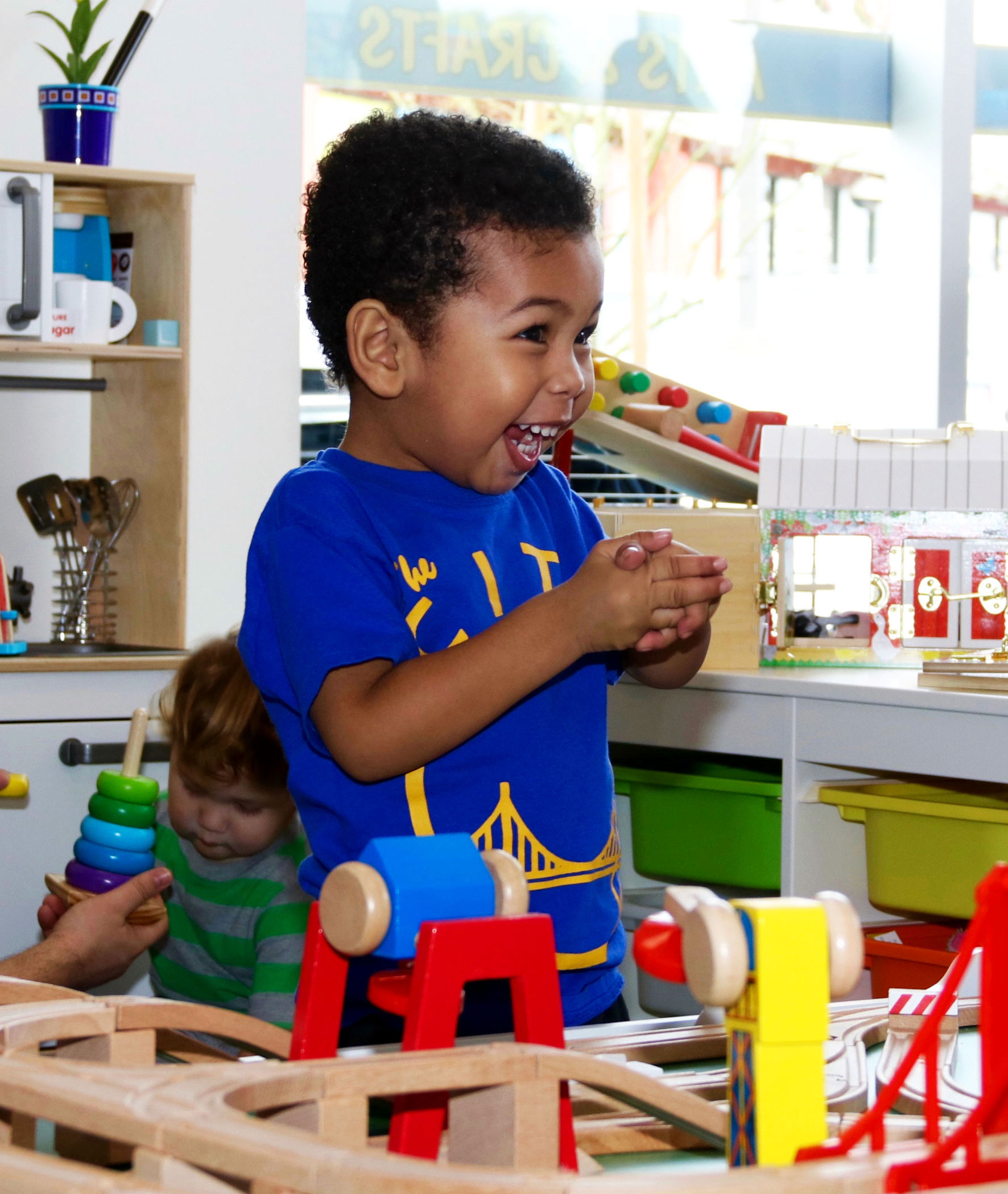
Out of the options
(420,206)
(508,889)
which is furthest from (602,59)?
(508,889)

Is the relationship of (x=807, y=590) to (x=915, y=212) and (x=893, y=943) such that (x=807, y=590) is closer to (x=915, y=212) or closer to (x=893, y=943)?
(x=893, y=943)

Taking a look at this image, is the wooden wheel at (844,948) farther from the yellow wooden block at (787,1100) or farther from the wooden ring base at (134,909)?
the wooden ring base at (134,909)

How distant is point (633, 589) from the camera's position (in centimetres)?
72

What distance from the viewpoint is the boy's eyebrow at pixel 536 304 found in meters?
0.80

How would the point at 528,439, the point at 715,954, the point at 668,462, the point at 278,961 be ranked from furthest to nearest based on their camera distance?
the point at 668,462, the point at 278,961, the point at 528,439, the point at 715,954

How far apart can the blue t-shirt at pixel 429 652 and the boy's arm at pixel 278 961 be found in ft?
1.60

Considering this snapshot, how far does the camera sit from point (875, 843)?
5.42 feet

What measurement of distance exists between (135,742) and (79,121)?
1019 mm

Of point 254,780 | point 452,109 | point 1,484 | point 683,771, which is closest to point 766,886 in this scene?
point 683,771

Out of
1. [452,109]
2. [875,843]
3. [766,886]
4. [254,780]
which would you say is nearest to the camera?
[254,780]

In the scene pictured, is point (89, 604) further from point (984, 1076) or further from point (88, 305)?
point (984, 1076)

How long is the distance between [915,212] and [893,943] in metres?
2.03

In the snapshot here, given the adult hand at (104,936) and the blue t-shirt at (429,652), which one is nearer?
the blue t-shirt at (429,652)

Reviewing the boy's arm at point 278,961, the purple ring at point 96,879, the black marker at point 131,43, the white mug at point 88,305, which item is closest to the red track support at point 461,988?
the boy's arm at point 278,961
